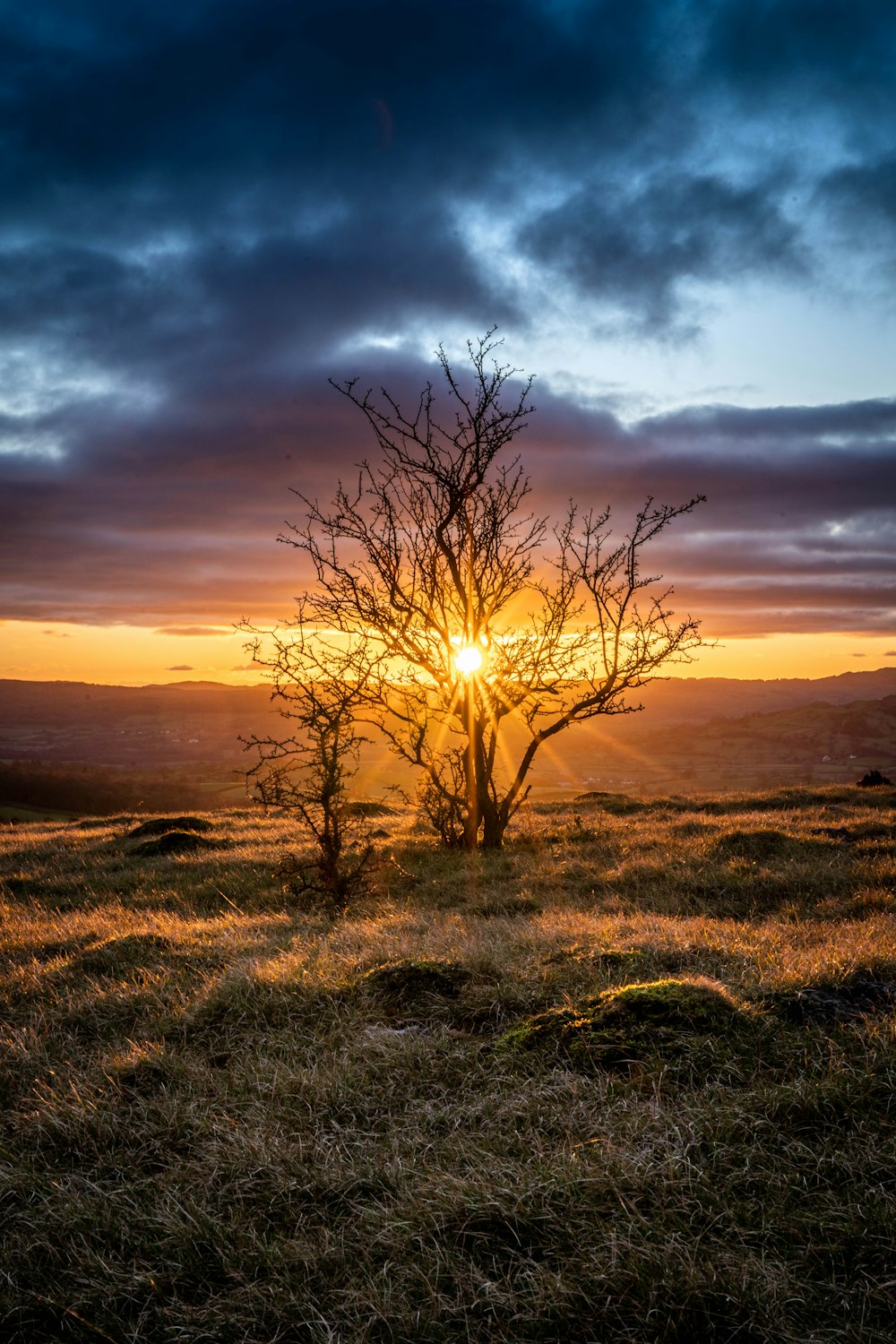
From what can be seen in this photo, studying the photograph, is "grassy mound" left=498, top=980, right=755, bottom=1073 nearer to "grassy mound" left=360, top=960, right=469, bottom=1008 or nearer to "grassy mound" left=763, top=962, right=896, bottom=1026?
"grassy mound" left=763, top=962, right=896, bottom=1026

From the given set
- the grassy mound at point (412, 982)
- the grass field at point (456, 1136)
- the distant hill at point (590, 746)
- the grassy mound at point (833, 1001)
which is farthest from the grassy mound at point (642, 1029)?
the distant hill at point (590, 746)

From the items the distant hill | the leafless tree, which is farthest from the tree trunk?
the distant hill

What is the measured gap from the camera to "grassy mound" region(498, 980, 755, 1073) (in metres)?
4.31

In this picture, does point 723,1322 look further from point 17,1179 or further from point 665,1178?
point 17,1179

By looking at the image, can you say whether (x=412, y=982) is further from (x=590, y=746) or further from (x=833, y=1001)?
(x=590, y=746)

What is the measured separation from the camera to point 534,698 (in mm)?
13453

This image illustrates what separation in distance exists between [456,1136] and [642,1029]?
136 cm

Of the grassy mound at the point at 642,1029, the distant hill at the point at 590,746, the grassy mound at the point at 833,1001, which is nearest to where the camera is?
the grassy mound at the point at 642,1029

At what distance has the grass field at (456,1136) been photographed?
2.75 m

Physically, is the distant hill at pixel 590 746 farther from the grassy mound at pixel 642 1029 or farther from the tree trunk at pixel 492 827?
the grassy mound at pixel 642 1029

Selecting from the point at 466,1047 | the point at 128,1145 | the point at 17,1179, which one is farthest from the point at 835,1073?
the point at 17,1179

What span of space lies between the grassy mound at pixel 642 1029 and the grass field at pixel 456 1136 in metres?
0.02

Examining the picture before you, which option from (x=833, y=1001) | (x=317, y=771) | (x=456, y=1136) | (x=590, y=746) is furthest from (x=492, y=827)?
(x=590, y=746)

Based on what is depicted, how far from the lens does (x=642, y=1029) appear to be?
4.51m
